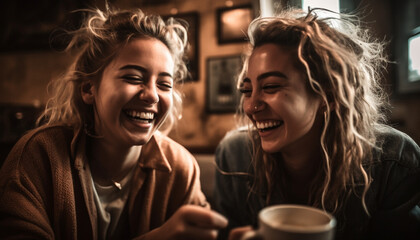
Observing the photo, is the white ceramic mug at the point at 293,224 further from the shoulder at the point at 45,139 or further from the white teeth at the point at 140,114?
the shoulder at the point at 45,139

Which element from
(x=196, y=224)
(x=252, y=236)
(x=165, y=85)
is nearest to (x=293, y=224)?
(x=252, y=236)

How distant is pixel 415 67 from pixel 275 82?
738 mm

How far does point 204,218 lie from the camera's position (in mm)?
560

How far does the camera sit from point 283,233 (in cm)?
41

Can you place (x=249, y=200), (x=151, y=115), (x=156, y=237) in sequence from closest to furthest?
(x=156, y=237) < (x=151, y=115) < (x=249, y=200)

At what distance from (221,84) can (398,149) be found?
1.63 meters

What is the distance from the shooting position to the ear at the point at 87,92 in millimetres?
1046

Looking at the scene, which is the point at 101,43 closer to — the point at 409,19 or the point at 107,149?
the point at 107,149

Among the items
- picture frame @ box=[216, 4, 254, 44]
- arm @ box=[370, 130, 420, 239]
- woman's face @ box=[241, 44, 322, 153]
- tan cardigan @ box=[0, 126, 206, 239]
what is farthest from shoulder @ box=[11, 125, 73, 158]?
picture frame @ box=[216, 4, 254, 44]

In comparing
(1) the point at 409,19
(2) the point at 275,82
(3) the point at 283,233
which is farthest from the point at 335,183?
(1) the point at 409,19

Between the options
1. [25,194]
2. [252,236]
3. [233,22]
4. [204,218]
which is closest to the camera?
[252,236]

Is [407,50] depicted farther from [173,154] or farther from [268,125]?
[173,154]

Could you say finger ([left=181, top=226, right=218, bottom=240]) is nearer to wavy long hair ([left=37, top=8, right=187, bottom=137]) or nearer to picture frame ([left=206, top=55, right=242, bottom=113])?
wavy long hair ([left=37, top=8, right=187, bottom=137])

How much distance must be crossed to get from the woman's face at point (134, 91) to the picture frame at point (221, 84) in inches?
56.4
